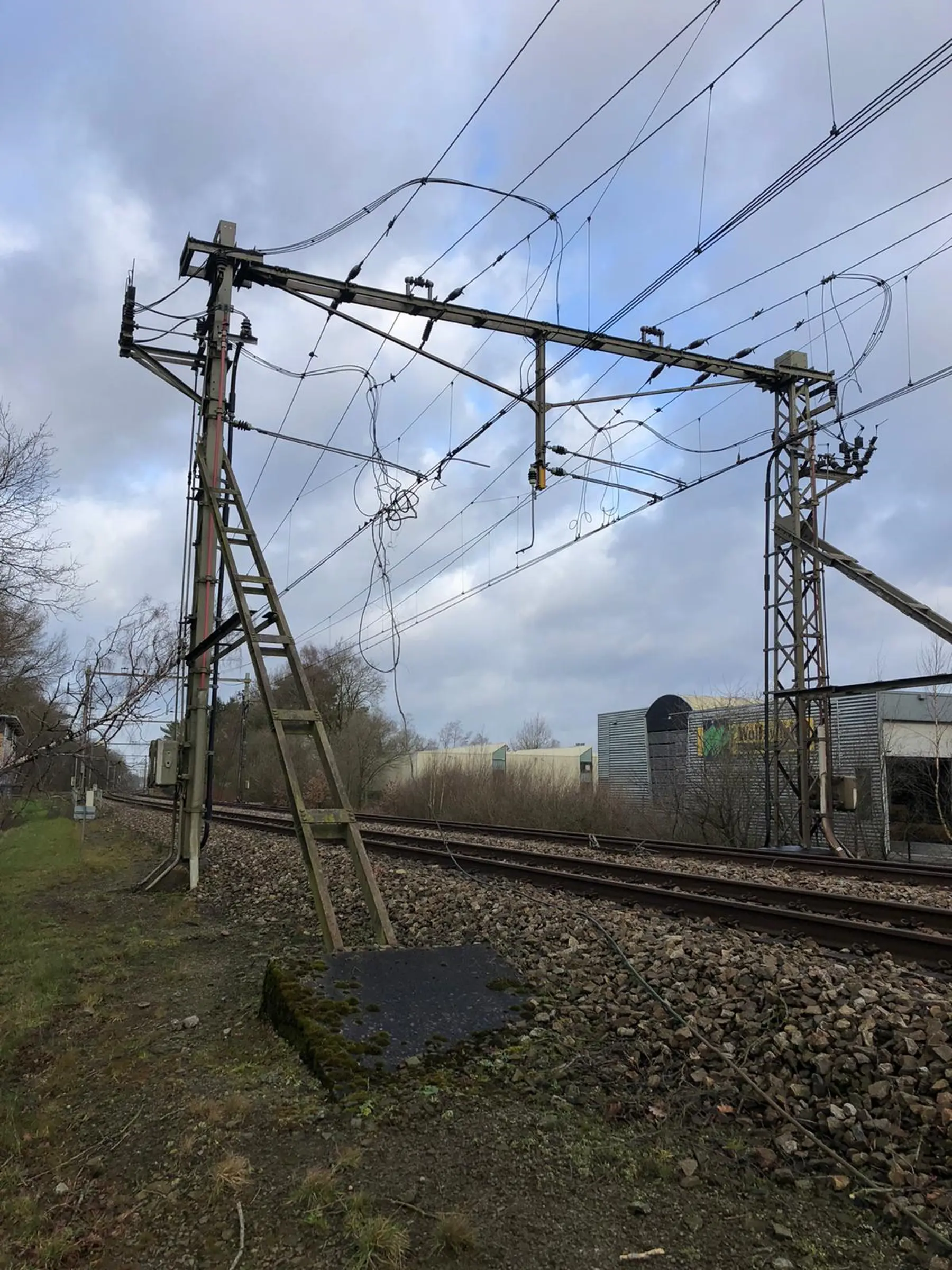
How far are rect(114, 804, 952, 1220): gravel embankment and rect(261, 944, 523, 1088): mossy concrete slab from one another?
0.37m

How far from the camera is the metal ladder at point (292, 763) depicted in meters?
7.49

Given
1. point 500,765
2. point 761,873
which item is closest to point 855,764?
point 761,873

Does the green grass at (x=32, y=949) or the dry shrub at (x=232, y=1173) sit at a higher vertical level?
the dry shrub at (x=232, y=1173)

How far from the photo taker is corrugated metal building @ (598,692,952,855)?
23953 mm

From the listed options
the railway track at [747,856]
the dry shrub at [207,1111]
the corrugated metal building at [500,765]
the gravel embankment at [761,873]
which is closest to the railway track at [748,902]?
the gravel embankment at [761,873]

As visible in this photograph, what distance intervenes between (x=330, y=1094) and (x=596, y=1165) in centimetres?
152

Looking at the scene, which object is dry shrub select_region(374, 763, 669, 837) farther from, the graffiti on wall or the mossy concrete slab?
the mossy concrete slab

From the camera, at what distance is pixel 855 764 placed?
26.5 meters

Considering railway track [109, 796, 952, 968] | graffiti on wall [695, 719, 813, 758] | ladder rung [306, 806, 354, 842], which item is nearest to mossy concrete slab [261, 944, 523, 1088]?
ladder rung [306, 806, 354, 842]

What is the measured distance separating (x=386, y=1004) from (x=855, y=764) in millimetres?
24585

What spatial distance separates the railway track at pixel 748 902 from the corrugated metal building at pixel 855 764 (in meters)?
10.1

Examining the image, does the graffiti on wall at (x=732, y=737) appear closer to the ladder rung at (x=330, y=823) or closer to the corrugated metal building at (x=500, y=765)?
the corrugated metal building at (x=500, y=765)

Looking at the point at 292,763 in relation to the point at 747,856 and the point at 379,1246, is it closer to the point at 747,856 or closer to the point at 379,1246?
the point at 379,1246

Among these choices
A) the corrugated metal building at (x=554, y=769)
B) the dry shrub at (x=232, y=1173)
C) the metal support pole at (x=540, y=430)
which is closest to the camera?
the dry shrub at (x=232, y=1173)
